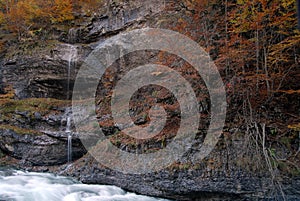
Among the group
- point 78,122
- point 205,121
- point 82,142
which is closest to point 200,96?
point 205,121

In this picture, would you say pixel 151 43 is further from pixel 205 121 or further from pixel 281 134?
pixel 281 134

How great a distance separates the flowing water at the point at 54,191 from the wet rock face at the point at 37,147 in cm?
118

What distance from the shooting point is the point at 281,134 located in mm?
5070

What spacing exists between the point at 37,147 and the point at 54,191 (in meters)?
2.88

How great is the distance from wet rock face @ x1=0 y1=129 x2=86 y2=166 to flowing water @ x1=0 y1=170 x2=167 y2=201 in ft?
3.86

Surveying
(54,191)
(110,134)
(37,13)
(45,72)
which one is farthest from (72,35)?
(54,191)

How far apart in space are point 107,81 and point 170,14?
184 inches

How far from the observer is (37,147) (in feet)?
25.9

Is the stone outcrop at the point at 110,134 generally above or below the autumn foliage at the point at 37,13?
below

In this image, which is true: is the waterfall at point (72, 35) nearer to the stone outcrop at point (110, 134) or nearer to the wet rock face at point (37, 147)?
the stone outcrop at point (110, 134)

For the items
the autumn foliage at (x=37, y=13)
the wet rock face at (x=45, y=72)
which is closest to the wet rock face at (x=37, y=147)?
the wet rock face at (x=45, y=72)

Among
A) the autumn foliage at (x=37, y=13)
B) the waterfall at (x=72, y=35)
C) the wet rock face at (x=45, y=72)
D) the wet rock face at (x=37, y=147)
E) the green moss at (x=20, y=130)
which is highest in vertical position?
the autumn foliage at (x=37, y=13)

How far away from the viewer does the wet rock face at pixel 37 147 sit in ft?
25.4

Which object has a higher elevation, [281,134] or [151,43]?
[151,43]
